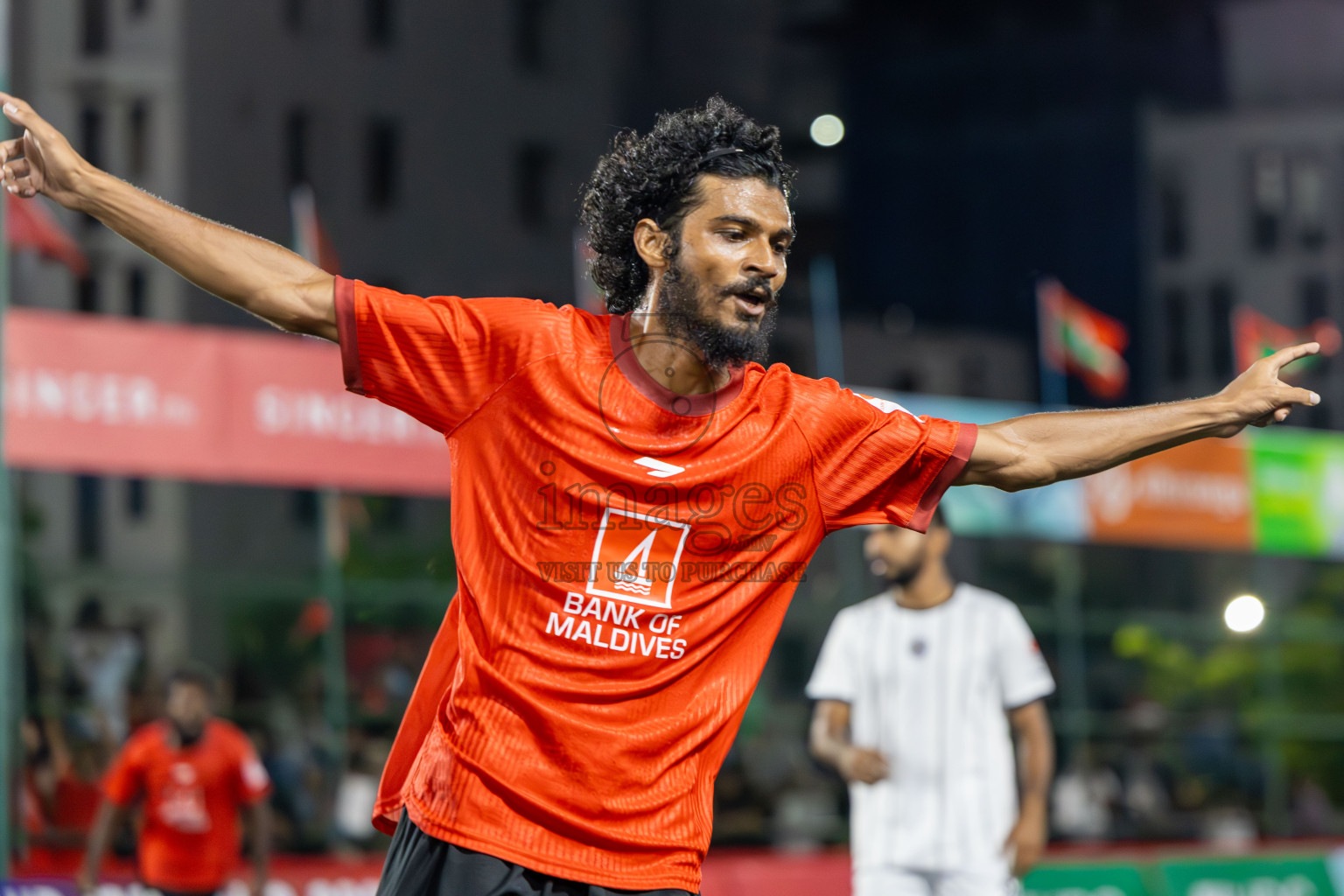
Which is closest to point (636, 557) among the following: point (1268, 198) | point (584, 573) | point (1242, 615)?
point (584, 573)

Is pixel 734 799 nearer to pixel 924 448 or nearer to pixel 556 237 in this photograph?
pixel 556 237

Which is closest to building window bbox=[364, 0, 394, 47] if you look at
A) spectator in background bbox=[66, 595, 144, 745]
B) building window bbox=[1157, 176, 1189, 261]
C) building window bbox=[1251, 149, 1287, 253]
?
spectator in background bbox=[66, 595, 144, 745]

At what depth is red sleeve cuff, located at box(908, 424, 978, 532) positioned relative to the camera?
337cm

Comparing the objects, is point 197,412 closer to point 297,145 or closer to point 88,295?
point 88,295

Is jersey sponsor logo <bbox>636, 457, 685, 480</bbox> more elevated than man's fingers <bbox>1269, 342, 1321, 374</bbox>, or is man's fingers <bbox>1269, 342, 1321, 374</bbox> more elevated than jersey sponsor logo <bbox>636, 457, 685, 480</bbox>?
man's fingers <bbox>1269, 342, 1321, 374</bbox>

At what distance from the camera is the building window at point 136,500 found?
42.7 ft

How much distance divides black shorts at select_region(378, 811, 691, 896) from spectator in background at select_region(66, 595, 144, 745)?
8.56 meters

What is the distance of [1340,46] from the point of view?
24391 mm

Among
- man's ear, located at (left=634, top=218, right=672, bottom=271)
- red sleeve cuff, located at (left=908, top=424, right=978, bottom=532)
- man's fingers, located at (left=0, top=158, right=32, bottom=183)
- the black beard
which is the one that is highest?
man's fingers, located at (left=0, top=158, right=32, bottom=183)

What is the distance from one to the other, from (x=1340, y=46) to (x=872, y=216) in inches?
323

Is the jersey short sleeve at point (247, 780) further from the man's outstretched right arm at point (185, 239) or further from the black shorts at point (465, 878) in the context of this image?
the man's outstretched right arm at point (185, 239)

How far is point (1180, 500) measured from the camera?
16.1m

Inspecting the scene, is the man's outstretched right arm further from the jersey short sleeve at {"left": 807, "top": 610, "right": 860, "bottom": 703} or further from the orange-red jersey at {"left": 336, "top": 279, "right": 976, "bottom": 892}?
the jersey short sleeve at {"left": 807, "top": 610, "right": 860, "bottom": 703}

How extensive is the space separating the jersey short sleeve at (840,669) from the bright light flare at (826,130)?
49.7 ft
